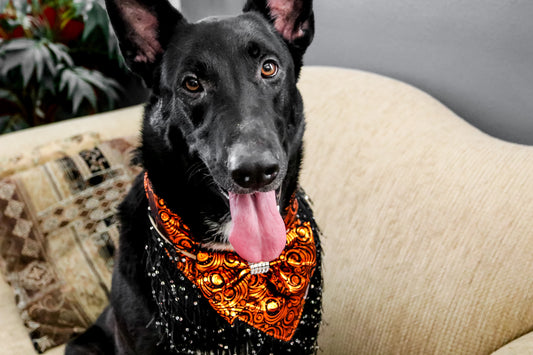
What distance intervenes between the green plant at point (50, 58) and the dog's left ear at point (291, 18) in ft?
5.05

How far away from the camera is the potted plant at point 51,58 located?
2.36 meters

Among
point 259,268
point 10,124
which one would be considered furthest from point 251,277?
point 10,124

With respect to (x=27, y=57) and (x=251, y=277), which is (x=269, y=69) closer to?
(x=251, y=277)

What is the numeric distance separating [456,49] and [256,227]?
36.5 inches

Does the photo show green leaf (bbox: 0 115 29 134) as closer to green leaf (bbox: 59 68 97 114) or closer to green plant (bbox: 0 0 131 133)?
green plant (bbox: 0 0 131 133)

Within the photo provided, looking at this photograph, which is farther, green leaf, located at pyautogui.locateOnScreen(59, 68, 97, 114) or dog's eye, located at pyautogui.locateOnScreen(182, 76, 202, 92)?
green leaf, located at pyautogui.locateOnScreen(59, 68, 97, 114)

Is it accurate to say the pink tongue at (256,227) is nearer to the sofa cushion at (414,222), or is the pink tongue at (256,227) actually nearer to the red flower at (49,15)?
the sofa cushion at (414,222)

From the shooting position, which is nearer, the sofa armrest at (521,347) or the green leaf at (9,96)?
the sofa armrest at (521,347)

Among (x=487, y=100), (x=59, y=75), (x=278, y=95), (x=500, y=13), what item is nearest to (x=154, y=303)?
(x=278, y=95)

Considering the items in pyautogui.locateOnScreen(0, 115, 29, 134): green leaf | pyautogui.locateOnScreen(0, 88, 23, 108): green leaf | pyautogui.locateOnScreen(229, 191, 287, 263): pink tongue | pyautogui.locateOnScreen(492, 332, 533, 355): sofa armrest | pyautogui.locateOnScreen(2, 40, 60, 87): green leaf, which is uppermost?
pyautogui.locateOnScreen(229, 191, 287, 263): pink tongue

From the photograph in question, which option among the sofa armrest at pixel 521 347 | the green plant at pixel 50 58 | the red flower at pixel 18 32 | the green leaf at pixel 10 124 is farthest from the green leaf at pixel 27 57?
the sofa armrest at pixel 521 347

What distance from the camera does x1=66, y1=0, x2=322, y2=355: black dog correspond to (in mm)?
1041

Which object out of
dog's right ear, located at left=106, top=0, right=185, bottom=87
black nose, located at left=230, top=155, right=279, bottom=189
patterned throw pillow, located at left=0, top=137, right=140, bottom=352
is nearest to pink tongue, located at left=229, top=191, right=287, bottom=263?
black nose, located at left=230, top=155, right=279, bottom=189

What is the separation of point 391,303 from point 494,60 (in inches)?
30.7
